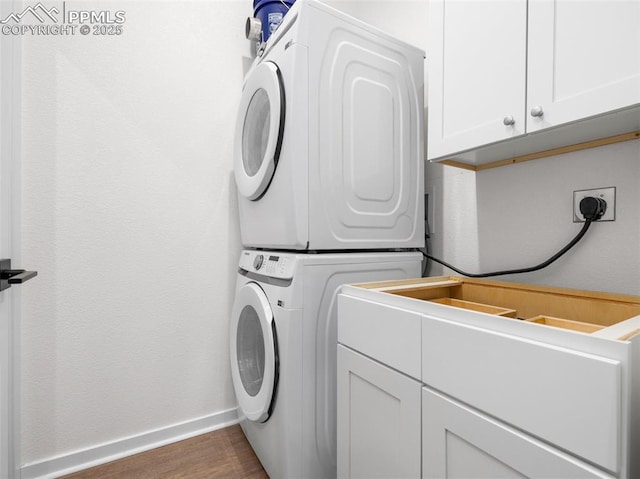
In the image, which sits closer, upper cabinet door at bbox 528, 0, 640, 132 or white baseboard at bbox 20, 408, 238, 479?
upper cabinet door at bbox 528, 0, 640, 132

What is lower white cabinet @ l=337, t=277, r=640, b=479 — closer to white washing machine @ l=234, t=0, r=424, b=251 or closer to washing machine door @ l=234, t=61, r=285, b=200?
white washing machine @ l=234, t=0, r=424, b=251

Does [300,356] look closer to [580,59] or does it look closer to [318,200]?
[318,200]

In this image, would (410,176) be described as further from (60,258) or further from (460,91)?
(60,258)

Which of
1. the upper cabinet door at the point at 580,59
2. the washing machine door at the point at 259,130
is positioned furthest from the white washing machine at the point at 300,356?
the upper cabinet door at the point at 580,59

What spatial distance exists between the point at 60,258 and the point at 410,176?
166 centimetres

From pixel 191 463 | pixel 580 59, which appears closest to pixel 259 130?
pixel 580 59

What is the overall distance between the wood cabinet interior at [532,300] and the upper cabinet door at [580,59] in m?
0.52

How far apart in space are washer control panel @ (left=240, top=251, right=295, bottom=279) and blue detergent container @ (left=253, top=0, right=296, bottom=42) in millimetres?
1168

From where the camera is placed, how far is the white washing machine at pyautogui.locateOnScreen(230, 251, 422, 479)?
1.23m

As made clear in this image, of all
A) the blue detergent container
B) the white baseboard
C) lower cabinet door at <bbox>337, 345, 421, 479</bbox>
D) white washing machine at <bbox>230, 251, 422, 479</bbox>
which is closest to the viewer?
lower cabinet door at <bbox>337, 345, 421, 479</bbox>

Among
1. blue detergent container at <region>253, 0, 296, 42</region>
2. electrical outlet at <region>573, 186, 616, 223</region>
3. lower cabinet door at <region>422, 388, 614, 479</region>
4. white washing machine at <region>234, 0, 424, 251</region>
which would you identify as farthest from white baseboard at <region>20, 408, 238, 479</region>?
blue detergent container at <region>253, 0, 296, 42</region>

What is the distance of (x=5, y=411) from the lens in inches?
50.1

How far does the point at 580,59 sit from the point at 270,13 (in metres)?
1.49

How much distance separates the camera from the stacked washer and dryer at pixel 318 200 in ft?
4.07
